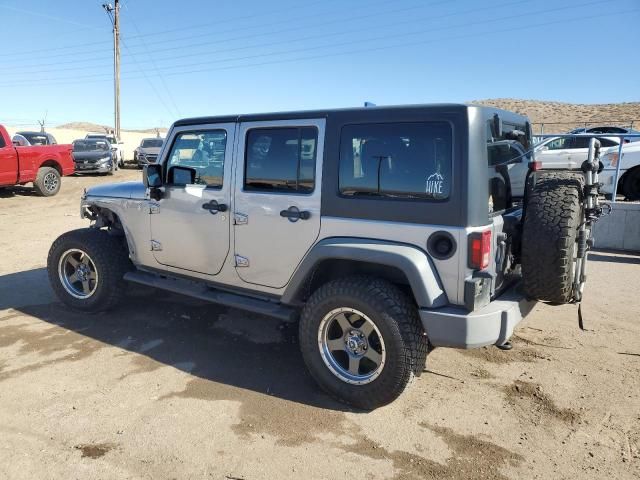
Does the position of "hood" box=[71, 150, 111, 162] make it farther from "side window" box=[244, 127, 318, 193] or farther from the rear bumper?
the rear bumper

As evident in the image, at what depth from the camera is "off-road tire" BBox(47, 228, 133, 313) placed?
481cm

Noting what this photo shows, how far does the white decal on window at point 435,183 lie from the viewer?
9.89 feet

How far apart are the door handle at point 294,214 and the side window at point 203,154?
0.74 meters

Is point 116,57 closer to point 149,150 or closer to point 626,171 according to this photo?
point 149,150

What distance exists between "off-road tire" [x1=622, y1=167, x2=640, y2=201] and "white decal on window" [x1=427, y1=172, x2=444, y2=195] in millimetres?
9333

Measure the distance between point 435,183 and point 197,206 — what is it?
2.06 m

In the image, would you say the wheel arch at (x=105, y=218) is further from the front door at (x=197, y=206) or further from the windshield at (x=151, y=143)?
the windshield at (x=151, y=143)

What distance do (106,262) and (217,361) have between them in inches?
65.2

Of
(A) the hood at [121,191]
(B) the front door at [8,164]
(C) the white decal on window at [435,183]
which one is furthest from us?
(B) the front door at [8,164]

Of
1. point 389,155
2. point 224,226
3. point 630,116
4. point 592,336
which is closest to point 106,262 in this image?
point 224,226

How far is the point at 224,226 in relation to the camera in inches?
157

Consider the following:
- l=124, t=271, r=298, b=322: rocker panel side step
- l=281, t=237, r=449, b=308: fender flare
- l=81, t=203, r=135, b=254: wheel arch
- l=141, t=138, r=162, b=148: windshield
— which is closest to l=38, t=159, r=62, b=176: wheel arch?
l=141, t=138, r=162, b=148: windshield

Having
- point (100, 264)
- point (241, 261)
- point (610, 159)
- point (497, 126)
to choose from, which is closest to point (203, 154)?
point (241, 261)

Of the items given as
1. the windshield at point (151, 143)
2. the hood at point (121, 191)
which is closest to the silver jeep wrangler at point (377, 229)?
the hood at point (121, 191)
